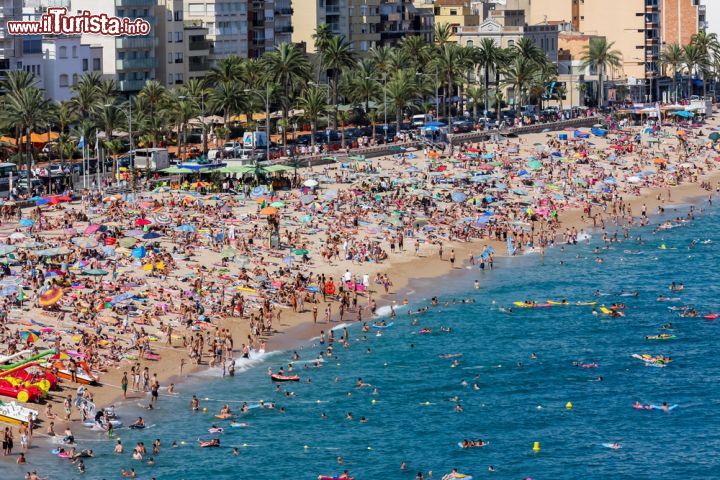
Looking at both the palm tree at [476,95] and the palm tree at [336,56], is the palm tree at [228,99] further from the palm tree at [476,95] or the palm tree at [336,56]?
the palm tree at [476,95]

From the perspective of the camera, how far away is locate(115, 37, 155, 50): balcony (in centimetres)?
15475

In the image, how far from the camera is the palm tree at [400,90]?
156000 millimetres

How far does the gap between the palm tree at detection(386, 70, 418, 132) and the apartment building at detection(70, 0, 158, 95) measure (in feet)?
80.8

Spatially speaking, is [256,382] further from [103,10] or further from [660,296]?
[103,10]

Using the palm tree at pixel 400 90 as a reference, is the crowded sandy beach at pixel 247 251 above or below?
below

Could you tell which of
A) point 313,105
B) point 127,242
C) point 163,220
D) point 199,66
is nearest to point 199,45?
point 199,66

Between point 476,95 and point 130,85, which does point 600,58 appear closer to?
point 476,95

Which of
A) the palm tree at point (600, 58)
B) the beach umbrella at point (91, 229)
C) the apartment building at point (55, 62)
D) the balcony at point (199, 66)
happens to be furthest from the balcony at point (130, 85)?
the palm tree at point (600, 58)

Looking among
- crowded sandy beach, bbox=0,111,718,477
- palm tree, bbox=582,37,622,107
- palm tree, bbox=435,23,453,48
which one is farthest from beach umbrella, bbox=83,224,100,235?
palm tree, bbox=582,37,622,107

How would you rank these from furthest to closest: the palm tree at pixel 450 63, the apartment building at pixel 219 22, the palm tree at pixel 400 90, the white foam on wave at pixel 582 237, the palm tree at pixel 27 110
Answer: the apartment building at pixel 219 22
the palm tree at pixel 450 63
the palm tree at pixel 400 90
the white foam on wave at pixel 582 237
the palm tree at pixel 27 110

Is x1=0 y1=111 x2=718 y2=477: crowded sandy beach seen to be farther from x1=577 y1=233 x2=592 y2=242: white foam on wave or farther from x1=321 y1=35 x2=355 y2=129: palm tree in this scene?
x1=321 y1=35 x2=355 y2=129: palm tree

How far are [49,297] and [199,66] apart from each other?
277 feet

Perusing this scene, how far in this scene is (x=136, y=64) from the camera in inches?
6161

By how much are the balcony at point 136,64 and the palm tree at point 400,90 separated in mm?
24470
